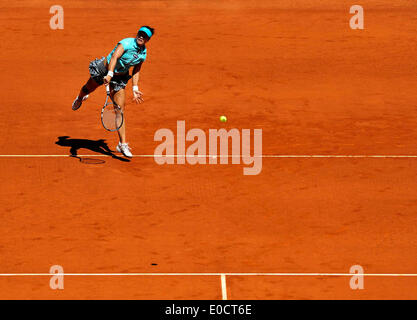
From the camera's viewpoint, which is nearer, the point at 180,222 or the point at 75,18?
the point at 180,222

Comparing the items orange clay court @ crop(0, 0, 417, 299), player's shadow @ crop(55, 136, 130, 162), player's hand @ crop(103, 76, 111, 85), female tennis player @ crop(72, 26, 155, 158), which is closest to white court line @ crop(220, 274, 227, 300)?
orange clay court @ crop(0, 0, 417, 299)

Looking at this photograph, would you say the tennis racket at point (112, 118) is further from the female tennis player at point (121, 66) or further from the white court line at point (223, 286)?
the white court line at point (223, 286)

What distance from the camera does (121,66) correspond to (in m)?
14.9

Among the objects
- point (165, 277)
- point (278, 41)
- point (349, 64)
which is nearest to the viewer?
point (165, 277)

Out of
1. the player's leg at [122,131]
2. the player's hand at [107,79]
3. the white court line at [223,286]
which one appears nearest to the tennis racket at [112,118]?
Answer: the player's leg at [122,131]

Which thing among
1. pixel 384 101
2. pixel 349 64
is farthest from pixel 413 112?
pixel 349 64

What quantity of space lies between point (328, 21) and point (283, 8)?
1592 mm

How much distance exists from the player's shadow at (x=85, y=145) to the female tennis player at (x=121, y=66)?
63 cm

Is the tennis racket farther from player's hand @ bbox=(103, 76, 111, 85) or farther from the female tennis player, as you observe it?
player's hand @ bbox=(103, 76, 111, 85)

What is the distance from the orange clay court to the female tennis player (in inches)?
44.9

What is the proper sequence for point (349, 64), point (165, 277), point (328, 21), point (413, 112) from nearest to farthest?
point (165, 277) < point (413, 112) < point (349, 64) < point (328, 21)

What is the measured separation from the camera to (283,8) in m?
25.2

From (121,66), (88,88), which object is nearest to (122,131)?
(88,88)

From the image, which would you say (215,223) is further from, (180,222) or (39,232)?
(39,232)
